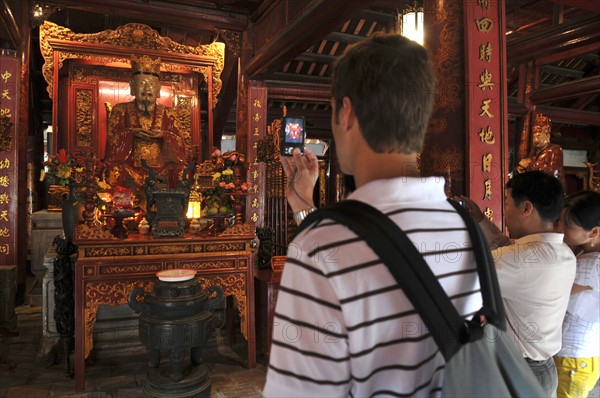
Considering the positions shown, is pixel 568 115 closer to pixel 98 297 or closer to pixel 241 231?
pixel 241 231

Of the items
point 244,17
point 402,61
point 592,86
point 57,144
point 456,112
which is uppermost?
point 244,17

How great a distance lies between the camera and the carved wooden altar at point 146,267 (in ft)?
9.71

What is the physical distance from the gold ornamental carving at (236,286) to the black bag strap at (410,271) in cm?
281

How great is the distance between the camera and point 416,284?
2.05 feet

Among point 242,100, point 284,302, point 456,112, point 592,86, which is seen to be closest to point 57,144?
point 242,100

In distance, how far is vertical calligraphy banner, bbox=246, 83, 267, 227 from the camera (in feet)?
18.2

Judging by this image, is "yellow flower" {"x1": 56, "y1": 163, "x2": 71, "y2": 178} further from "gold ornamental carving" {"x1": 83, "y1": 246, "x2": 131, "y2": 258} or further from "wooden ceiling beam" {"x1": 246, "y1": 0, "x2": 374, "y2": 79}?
"wooden ceiling beam" {"x1": 246, "y1": 0, "x2": 374, "y2": 79}

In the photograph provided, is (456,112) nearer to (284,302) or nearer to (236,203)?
(284,302)

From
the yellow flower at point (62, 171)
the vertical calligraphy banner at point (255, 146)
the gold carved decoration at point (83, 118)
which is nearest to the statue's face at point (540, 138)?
the vertical calligraphy banner at point (255, 146)

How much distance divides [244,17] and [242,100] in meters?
1.05

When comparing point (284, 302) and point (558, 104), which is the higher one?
point (558, 104)

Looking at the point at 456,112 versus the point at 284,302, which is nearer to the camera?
the point at 284,302

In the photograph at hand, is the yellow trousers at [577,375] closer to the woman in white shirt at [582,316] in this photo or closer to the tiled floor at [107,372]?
the woman in white shirt at [582,316]

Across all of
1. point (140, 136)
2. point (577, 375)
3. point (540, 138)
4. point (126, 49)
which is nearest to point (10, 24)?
point (140, 136)
